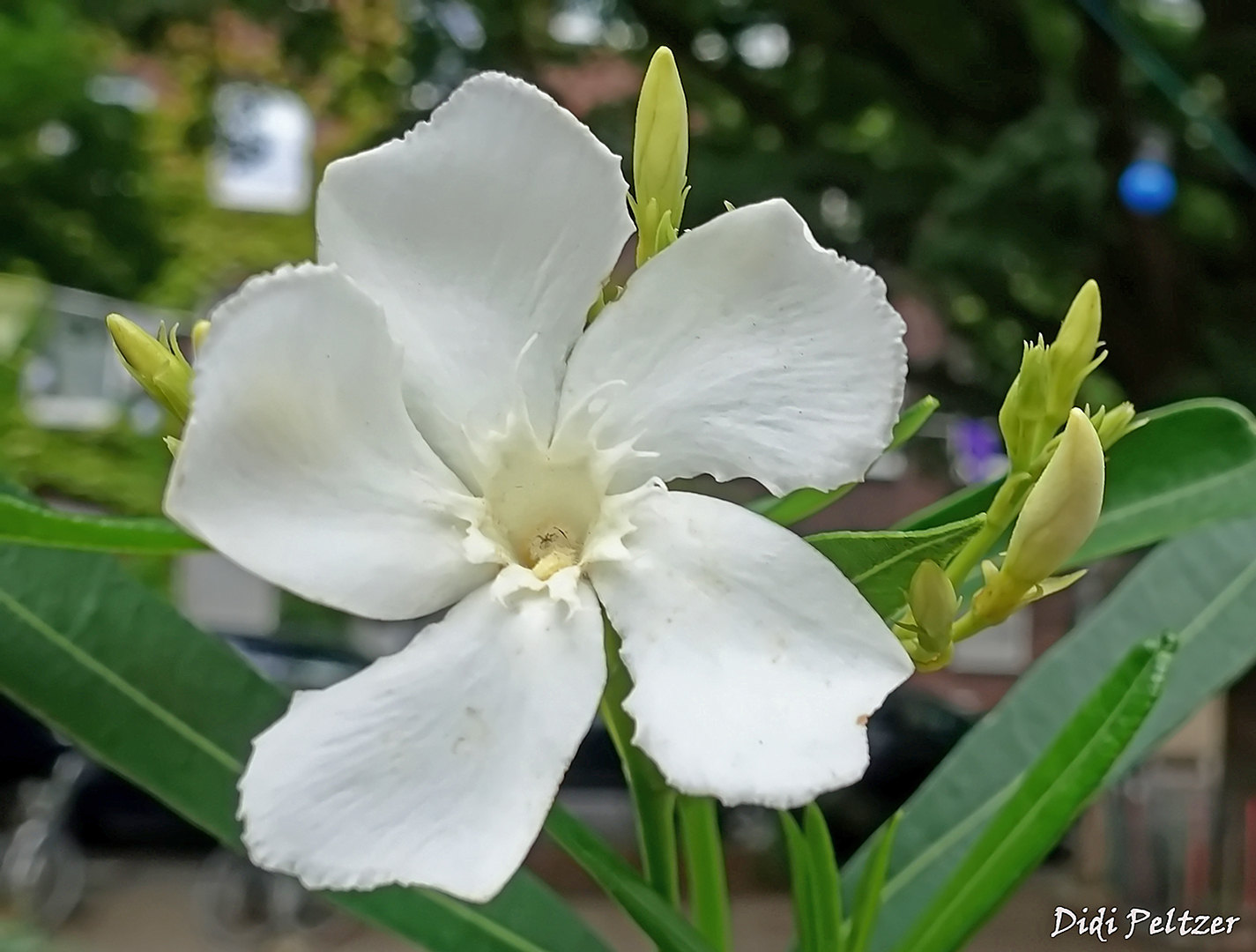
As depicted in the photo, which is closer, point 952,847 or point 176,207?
point 952,847

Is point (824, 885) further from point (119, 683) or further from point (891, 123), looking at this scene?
point (891, 123)

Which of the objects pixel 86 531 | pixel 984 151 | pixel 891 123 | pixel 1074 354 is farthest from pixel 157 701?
pixel 891 123

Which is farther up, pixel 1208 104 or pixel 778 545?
pixel 778 545

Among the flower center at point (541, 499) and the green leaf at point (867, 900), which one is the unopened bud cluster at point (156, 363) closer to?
the flower center at point (541, 499)

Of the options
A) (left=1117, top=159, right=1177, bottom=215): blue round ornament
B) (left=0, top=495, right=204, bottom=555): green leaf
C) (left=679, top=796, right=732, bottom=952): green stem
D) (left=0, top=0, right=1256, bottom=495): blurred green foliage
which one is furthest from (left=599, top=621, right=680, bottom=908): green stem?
(left=1117, top=159, right=1177, bottom=215): blue round ornament

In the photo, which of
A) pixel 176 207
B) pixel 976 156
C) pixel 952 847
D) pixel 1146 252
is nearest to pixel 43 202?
pixel 176 207

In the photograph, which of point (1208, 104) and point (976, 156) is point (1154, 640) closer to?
point (976, 156)

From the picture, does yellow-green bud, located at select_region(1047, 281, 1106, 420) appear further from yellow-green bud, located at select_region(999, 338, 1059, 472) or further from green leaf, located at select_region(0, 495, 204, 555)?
green leaf, located at select_region(0, 495, 204, 555)
